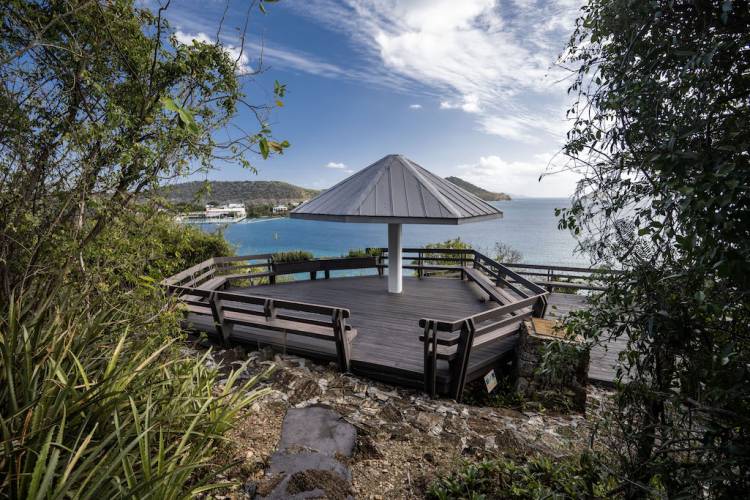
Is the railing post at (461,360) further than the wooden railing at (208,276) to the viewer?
No

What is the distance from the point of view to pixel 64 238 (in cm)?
271

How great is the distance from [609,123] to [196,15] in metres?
3.60

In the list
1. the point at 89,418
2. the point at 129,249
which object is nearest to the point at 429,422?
the point at 89,418

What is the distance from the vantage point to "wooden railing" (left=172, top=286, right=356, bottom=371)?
4504 millimetres

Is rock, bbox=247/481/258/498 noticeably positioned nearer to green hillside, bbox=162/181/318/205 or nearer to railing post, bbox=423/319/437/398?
railing post, bbox=423/319/437/398

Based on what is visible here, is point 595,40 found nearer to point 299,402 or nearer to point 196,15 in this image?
point 196,15

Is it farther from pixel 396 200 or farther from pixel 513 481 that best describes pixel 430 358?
pixel 396 200

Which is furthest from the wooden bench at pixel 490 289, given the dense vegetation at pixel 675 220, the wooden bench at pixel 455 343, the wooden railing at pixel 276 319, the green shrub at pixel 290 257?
the green shrub at pixel 290 257

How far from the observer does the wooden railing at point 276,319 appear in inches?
177

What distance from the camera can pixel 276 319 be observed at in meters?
5.00

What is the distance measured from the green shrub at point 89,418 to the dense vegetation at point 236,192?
4.33ft

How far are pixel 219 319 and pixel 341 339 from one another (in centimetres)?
213

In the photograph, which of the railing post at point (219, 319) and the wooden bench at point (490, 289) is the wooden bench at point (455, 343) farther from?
the railing post at point (219, 319)

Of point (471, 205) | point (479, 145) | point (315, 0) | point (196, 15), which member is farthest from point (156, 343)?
point (479, 145)
